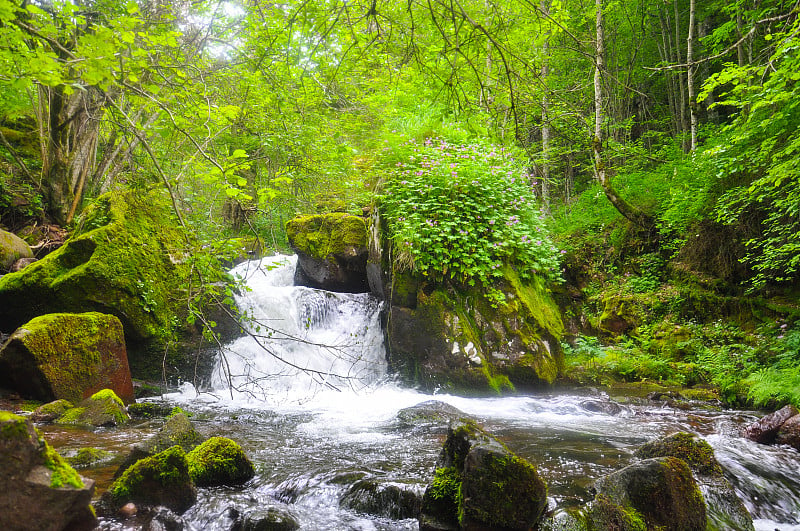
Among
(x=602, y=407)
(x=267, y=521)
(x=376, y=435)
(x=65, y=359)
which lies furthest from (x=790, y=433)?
(x=65, y=359)

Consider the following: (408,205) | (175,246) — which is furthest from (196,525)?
(175,246)

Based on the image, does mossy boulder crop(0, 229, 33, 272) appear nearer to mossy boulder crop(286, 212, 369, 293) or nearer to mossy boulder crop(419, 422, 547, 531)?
mossy boulder crop(286, 212, 369, 293)

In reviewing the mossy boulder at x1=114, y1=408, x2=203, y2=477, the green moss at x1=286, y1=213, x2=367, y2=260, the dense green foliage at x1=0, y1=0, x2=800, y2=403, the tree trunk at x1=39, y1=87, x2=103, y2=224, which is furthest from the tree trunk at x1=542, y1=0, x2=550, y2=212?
the tree trunk at x1=39, y1=87, x2=103, y2=224

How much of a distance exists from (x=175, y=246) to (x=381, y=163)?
450cm

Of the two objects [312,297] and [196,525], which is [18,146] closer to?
[312,297]

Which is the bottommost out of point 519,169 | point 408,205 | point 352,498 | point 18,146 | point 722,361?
point 352,498

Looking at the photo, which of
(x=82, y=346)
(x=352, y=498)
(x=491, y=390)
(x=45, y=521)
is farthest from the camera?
(x=491, y=390)

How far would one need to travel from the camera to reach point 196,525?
287 centimetres

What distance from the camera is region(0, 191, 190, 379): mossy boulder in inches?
264

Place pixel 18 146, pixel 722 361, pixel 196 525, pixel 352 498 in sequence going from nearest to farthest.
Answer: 1. pixel 196 525
2. pixel 352 498
3. pixel 722 361
4. pixel 18 146

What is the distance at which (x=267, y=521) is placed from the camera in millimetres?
2943

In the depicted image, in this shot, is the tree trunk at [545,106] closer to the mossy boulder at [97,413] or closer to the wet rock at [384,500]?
the wet rock at [384,500]

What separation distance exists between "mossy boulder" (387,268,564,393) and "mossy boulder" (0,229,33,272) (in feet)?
23.5

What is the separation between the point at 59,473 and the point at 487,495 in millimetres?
2445
